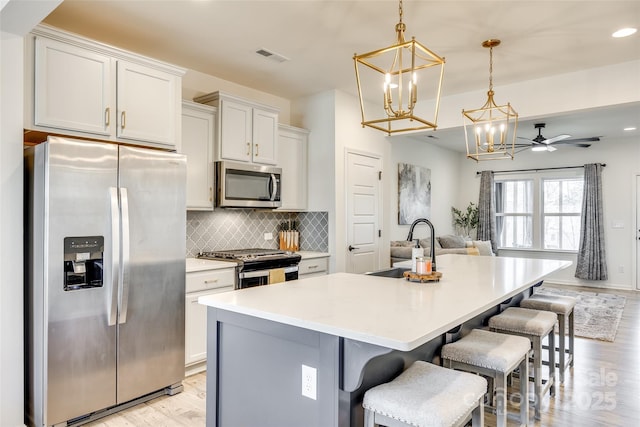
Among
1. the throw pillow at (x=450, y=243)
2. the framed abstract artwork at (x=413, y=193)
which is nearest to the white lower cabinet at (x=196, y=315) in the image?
the framed abstract artwork at (x=413, y=193)

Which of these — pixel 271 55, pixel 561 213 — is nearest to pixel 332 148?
pixel 271 55

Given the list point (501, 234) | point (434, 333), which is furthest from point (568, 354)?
point (501, 234)

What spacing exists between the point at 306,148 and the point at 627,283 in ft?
21.1

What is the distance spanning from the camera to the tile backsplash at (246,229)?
4012 mm

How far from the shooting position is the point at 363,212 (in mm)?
5043

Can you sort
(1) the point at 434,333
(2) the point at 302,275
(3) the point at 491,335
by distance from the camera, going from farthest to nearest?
1. (2) the point at 302,275
2. (3) the point at 491,335
3. (1) the point at 434,333

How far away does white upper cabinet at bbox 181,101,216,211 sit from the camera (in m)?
3.63

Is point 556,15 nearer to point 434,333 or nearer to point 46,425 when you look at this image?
point 434,333

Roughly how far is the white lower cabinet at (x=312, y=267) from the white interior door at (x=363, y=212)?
12.0 inches

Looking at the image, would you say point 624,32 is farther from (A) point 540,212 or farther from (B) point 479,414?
(A) point 540,212

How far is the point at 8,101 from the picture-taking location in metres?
2.35

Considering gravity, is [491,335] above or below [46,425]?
above

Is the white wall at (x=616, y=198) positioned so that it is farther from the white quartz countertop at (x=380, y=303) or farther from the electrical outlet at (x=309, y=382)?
the electrical outlet at (x=309, y=382)

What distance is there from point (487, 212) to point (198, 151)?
6.86 m
